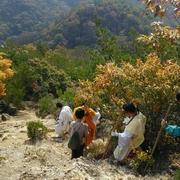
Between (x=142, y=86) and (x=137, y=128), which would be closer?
(x=137, y=128)

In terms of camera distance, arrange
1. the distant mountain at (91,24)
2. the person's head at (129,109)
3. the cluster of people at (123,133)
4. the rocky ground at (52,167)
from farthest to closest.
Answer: the distant mountain at (91,24), the cluster of people at (123,133), the person's head at (129,109), the rocky ground at (52,167)

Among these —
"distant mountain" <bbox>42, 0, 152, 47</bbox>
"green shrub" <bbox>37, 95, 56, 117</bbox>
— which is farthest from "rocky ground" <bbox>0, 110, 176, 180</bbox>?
"distant mountain" <bbox>42, 0, 152, 47</bbox>

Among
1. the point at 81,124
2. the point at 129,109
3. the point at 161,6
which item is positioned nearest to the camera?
the point at 161,6

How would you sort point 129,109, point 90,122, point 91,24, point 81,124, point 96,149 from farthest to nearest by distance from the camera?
point 91,24, point 90,122, point 96,149, point 81,124, point 129,109

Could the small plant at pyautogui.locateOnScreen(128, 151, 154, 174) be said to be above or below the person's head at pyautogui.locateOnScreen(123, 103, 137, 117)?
below

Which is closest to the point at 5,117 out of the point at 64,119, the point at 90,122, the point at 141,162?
the point at 64,119

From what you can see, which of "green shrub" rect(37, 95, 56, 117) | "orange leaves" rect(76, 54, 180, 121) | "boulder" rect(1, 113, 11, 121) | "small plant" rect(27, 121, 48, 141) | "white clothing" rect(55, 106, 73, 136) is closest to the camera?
"orange leaves" rect(76, 54, 180, 121)

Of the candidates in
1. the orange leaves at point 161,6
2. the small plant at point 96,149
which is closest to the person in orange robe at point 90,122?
the small plant at point 96,149

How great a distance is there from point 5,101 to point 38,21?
170 metres

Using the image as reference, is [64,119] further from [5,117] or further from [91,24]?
[91,24]

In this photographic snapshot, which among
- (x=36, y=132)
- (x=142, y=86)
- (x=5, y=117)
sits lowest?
(x=5, y=117)

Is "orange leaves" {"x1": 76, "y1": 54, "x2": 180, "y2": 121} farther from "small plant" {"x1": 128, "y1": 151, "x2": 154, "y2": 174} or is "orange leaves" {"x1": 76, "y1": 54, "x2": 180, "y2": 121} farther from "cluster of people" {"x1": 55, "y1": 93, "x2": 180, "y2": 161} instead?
"small plant" {"x1": 128, "y1": 151, "x2": 154, "y2": 174}

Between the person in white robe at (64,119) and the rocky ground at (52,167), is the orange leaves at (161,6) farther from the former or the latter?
the person in white robe at (64,119)

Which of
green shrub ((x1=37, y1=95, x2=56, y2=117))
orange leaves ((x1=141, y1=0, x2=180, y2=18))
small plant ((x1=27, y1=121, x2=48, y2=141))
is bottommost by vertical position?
green shrub ((x1=37, y1=95, x2=56, y2=117))
